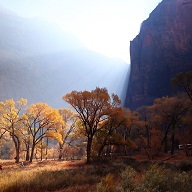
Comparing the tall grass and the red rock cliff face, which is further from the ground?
the red rock cliff face

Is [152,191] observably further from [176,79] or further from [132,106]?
[132,106]

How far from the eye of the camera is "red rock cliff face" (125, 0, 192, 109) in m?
77.4

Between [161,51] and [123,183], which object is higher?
[161,51]

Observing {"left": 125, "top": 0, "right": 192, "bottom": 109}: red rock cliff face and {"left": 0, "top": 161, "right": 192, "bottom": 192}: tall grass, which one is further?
{"left": 125, "top": 0, "right": 192, "bottom": 109}: red rock cliff face

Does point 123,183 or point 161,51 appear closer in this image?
point 123,183

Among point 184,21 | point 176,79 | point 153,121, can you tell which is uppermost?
point 184,21

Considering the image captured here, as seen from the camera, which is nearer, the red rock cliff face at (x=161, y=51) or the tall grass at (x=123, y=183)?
the tall grass at (x=123, y=183)

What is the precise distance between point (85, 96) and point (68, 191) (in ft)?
71.2

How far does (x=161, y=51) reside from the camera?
270ft

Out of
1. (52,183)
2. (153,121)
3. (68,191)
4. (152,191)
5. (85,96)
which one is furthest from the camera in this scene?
(153,121)

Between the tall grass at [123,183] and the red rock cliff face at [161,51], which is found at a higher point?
the red rock cliff face at [161,51]

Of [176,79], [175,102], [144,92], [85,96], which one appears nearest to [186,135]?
[175,102]

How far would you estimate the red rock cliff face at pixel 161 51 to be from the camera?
254 feet

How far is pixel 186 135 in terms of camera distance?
40.5 m
